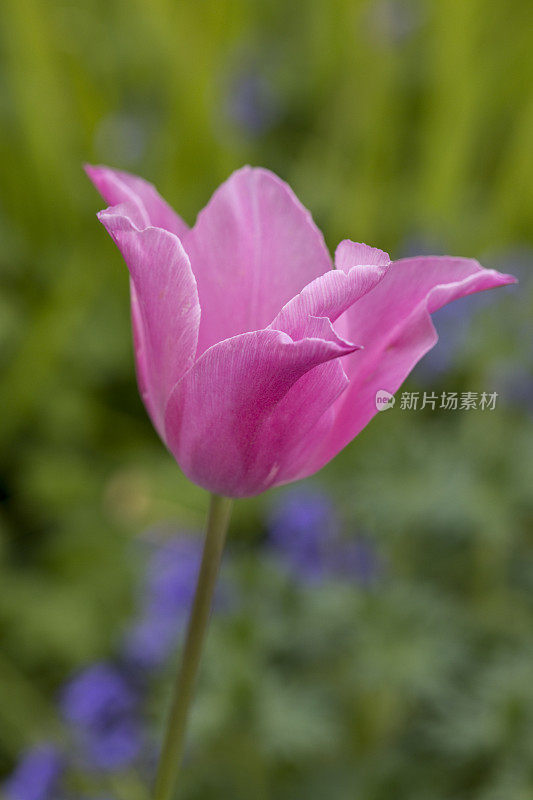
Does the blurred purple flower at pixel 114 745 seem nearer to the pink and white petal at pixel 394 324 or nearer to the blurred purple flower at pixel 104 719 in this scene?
the blurred purple flower at pixel 104 719

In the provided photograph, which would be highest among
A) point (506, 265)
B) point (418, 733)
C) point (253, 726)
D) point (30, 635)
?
point (506, 265)

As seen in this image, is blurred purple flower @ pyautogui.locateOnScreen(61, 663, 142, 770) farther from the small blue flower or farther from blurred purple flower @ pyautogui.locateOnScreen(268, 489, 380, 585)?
blurred purple flower @ pyautogui.locateOnScreen(268, 489, 380, 585)

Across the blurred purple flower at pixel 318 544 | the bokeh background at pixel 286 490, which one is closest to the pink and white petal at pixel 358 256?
the bokeh background at pixel 286 490

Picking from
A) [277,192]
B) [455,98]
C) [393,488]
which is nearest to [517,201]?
[455,98]

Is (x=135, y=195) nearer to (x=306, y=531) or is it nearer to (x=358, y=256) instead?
(x=358, y=256)

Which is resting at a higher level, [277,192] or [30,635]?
[277,192]

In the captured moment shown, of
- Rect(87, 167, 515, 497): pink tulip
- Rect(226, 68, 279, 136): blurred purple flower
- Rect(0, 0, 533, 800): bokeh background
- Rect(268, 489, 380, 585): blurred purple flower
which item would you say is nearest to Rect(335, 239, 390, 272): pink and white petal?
Rect(87, 167, 515, 497): pink tulip

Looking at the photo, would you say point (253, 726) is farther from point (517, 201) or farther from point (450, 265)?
point (517, 201)
